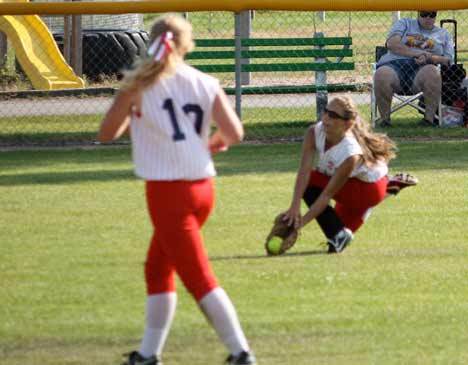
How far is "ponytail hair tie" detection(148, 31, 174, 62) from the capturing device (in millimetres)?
5866

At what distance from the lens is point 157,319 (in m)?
6.12

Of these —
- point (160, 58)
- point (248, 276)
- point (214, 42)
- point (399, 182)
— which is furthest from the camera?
point (214, 42)

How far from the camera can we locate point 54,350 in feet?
21.9

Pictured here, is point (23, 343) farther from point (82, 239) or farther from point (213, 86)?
point (82, 239)

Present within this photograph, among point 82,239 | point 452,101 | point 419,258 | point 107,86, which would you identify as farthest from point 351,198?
point 107,86

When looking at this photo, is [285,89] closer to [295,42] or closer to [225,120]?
[295,42]

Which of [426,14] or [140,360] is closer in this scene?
[140,360]

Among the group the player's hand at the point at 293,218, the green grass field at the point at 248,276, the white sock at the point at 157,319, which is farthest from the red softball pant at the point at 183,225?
the player's hand at the point at 293,218

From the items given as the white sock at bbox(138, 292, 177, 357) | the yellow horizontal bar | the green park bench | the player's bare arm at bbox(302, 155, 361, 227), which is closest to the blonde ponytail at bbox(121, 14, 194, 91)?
the white sock at bbox(138, 292, 177, 357)

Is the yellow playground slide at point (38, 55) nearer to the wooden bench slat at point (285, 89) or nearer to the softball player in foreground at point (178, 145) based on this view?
the wooden bench slat at point (285, 89)

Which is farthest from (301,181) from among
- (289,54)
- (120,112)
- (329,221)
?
(289,54)

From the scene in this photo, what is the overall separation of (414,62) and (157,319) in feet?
32.5

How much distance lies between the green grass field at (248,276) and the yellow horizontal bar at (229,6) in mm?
2507

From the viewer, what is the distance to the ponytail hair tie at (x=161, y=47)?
5866 mm
